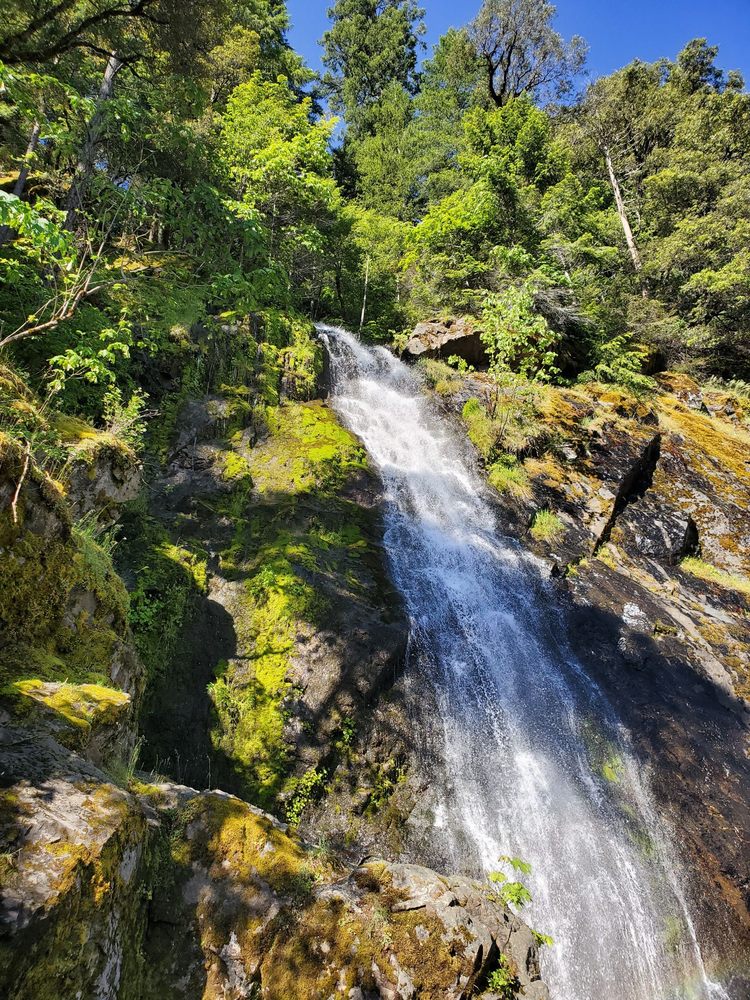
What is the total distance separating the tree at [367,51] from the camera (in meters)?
32.2

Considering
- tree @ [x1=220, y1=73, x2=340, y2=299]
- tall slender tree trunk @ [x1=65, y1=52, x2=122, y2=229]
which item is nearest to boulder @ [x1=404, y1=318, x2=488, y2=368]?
tree @ [x1=220, y1=73, x2=340, y2=299]

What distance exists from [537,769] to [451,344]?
41.4 ft

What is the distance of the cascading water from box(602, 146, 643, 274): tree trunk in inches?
643

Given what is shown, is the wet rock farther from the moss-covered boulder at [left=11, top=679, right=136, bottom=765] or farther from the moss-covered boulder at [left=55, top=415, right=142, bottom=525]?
the moss-covered boulder at [left=11, top=679, right=136, bottom=765]

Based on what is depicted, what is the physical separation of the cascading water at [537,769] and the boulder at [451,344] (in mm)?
6750

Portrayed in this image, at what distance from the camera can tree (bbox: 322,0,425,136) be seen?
3225 centimetres

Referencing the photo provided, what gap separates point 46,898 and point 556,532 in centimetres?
1061

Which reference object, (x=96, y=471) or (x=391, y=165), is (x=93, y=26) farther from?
(x=391, y=165)

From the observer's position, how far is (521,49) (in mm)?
24047

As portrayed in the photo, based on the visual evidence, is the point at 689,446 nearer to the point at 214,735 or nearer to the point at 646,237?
the point at 646,237

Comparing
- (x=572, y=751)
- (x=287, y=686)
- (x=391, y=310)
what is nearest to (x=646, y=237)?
(x=391, y=310)

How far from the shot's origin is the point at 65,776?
2.42m

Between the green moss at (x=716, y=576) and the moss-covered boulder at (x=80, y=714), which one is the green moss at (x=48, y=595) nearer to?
the moss-covered boulder at (x=80, y=714)

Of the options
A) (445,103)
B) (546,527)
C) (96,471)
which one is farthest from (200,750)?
(445,103)
